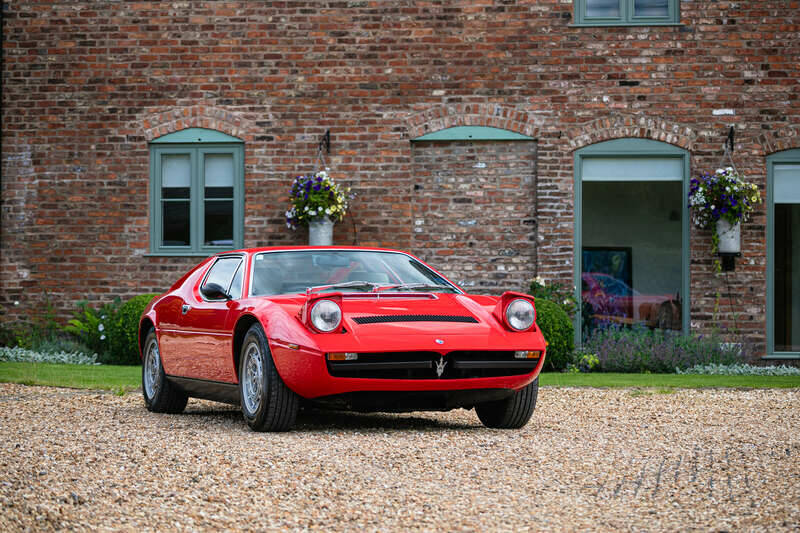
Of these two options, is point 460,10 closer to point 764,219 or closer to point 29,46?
point 764,219

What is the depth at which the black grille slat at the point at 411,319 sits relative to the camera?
6699mm

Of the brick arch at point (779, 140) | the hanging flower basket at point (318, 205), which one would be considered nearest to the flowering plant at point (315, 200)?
the hanging flower basket at point (318, 205)

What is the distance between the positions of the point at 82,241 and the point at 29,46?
2.85 meters

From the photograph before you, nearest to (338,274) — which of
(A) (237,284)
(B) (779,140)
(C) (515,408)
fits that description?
(A) (237,284)

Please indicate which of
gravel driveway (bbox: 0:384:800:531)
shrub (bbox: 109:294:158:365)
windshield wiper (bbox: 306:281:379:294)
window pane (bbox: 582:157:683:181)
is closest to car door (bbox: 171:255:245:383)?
gravel driveway (bbox: 0:384:800:531)

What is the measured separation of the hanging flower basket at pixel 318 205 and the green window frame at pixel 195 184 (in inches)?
35.3

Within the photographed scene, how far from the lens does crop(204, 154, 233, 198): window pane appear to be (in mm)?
14625

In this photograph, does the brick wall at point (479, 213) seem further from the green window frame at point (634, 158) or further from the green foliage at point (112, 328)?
the green foliage at point (112, 328)

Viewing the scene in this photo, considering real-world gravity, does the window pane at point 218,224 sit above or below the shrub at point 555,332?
above

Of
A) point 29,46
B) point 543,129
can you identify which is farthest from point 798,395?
point 29,46

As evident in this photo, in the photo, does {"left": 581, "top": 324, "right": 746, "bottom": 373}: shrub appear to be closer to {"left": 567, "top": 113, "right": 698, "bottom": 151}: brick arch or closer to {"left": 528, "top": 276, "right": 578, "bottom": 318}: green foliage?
{"left": 528, "top": 276, "right": 578, "bottom": 318}: green foliage

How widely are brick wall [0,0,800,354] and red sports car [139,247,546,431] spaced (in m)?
6.48

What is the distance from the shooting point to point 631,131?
14156 mm

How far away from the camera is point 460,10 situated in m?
14.4
